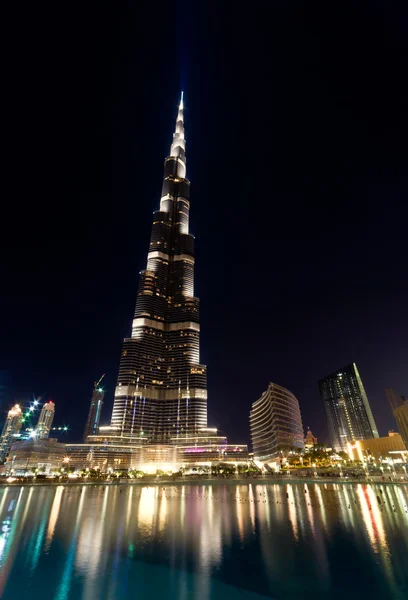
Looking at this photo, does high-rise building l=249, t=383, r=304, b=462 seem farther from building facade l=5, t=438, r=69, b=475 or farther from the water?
the water

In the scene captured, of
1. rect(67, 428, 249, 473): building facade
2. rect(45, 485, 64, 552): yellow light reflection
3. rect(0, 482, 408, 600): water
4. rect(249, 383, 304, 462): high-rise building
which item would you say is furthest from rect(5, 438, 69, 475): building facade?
rect(0, 482, 408, 600): water

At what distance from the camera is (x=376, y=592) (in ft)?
52.0

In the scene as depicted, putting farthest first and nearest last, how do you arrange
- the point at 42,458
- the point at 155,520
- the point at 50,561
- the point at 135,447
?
1. the point at 135,447
2. the point at 42,458
3. the point at 155,520
4. the point at 50,561

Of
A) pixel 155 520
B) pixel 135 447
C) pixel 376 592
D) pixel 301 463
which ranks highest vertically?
pixel 135 447

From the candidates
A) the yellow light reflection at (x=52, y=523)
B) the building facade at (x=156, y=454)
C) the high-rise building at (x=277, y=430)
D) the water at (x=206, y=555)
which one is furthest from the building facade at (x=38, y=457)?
the water at (x=206, y=555)

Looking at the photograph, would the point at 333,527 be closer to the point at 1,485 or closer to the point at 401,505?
the point at 401,505

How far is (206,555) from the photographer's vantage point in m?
21.4

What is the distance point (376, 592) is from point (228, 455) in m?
188

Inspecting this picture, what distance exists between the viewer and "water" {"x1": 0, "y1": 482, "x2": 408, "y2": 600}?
16266mm

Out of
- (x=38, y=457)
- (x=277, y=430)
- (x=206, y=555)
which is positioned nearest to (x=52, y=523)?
(x=206, y=555)

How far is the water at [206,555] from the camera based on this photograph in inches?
640

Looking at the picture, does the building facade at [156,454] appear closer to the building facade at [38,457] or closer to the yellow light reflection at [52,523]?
the building facade at [38,457]

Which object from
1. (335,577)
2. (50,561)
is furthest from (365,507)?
(50,561)

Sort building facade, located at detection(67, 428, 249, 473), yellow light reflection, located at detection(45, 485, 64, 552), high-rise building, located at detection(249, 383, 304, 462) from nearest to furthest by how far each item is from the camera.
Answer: yellow light reflection, located at detection(45, 485, 64, 552) < building facade, located at detection(67, 428, 249, 473) < high-rise building, located at detection(249, 383, 304, 462)
